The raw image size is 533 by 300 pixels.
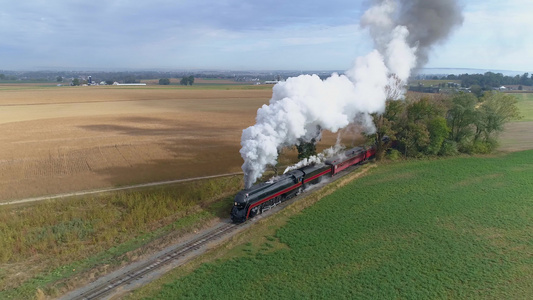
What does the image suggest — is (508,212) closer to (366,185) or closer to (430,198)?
(430,198)

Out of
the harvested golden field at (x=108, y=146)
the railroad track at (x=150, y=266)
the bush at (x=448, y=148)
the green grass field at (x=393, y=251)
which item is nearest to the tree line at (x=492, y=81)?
the harvested golden field at (x=108, y=146)

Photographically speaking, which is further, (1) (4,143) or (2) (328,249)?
(1) (4,143)

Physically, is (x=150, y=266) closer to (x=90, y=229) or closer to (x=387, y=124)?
(x=90, y=229)

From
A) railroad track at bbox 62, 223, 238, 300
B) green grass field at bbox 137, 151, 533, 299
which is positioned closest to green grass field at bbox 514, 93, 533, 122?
green grass field at bbox 137, 151, 533, 299

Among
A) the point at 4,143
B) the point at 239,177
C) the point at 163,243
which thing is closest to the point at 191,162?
the point at 239,177

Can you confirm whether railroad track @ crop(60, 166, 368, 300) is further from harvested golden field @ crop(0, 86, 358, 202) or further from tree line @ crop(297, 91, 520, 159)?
tree line @ crop(297, 91, 520, 159)

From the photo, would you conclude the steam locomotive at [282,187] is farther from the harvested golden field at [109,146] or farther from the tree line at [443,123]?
the harvested golden field at [109,146]

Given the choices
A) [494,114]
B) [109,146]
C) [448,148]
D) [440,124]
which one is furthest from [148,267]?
[494,114]
